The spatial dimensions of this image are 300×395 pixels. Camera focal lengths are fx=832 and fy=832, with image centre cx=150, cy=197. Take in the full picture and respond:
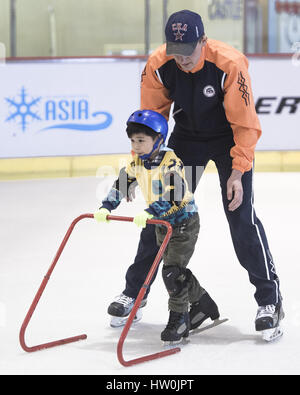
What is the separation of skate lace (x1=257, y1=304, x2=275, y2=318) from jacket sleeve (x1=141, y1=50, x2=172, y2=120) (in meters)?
0.87

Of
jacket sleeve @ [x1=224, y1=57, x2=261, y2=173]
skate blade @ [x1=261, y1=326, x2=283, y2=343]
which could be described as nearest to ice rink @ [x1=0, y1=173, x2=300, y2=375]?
skate blade @ [x1=261, y1=326, x2=283, y2=343]

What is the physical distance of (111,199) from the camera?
3154 millimetres

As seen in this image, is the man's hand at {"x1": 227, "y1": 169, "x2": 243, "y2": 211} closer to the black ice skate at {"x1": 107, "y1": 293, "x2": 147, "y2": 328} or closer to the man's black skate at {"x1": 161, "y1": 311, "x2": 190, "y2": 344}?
the man's black skate at {"x1": 161, "y1": 311, "x2": 190, "y2": 344}

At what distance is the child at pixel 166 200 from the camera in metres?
3.04

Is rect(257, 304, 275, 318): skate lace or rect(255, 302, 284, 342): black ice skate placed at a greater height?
rect(257, 304, 275, 318): skate lace

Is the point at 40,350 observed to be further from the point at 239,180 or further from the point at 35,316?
the point at 239,180

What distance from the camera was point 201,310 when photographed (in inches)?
134

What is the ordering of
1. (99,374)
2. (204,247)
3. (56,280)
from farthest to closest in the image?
1. (204,247)
2. (56,280)
3. (99,374)

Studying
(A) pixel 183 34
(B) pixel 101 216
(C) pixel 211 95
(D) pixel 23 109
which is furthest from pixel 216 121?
(D) pixel 23 109

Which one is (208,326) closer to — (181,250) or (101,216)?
(181,250)

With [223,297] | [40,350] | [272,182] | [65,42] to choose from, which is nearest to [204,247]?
[223,297]

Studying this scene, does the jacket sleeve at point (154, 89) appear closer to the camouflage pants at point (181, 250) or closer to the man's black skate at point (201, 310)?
the camouflage pants at point (181, 250)

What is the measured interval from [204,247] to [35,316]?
162cm

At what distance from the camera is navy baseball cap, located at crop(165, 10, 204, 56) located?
9.80 ft
